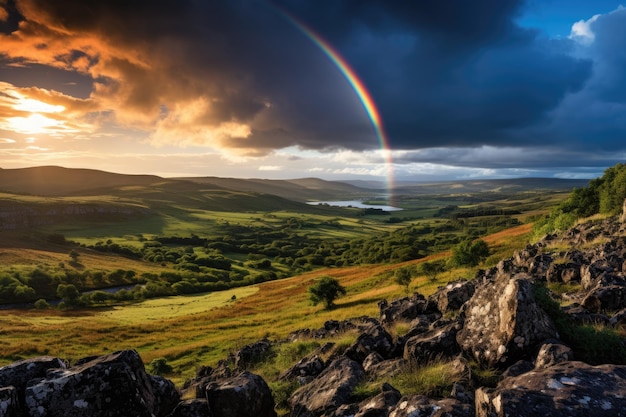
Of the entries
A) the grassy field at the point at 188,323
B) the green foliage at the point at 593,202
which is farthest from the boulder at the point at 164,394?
the green foliage at the point at 593,202

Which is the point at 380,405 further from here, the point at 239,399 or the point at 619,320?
the point at 619,320

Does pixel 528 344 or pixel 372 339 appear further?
pixel 372 339

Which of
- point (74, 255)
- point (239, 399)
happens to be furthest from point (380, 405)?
point (74, 255)

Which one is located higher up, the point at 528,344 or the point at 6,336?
the point at 528,344

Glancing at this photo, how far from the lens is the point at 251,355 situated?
24.9 m

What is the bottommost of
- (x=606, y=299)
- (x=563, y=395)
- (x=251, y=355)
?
(x=251, y=355)

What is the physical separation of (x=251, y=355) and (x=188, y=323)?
6671 centimetres

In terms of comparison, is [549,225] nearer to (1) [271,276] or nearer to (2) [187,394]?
(2) [187,394]

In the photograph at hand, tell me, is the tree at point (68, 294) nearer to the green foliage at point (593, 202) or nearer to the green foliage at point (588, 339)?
the green foliage at point (593, 202)

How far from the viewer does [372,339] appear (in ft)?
53.4

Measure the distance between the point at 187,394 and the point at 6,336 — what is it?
8597cm

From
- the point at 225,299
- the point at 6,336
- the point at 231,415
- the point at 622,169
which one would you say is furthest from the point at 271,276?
the point at 231,415

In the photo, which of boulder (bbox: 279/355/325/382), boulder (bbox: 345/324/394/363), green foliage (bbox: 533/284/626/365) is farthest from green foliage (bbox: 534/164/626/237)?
boulder (bbox: 279/355/325/382)

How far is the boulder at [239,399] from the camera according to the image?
11.9 m
